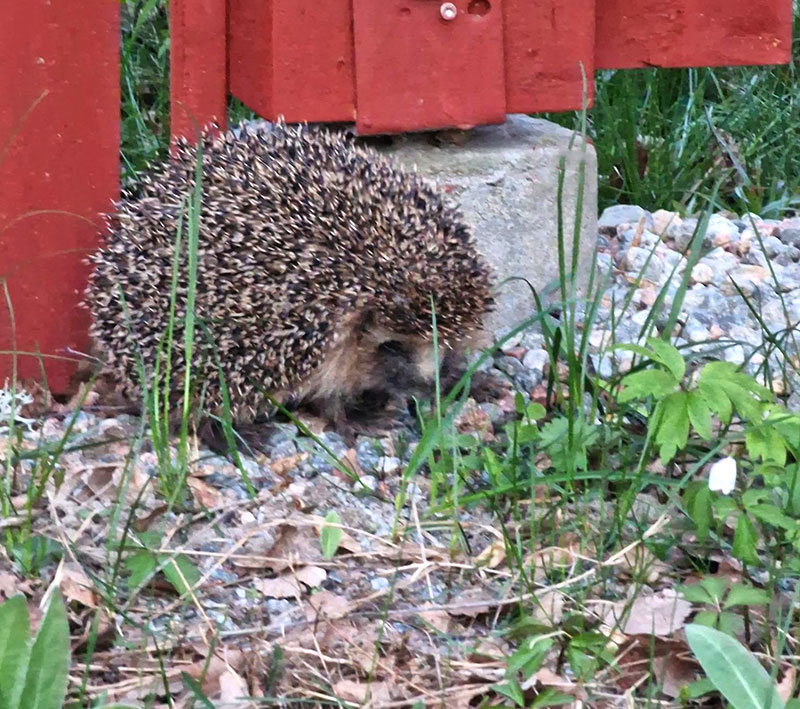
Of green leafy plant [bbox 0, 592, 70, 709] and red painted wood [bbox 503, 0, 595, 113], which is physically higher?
red painted wood [bbox 503, 0, 595, 113]

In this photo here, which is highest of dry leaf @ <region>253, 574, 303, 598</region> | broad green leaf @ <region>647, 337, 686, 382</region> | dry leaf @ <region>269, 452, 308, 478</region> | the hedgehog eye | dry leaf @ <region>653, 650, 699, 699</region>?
broad green leaf @ <region>647, 337, 686, 382</region>

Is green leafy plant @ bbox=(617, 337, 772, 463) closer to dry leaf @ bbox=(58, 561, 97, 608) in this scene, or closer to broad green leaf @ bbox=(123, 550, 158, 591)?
broad green leaf @ bbox=(123, 550, 158, 591)

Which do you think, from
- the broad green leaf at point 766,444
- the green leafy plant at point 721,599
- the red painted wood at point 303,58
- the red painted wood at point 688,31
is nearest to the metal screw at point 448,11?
the red painted wood at point 303,58

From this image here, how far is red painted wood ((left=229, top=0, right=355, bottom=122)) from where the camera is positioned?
4270 mm

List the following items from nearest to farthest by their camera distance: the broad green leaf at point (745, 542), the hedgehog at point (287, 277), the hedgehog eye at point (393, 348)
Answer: the broad green leaf at point (745, 542) → the hedgehog at point (287, 277) → the hedgehog eye at point (393, 348)

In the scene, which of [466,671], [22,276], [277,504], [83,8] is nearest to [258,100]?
[83,8]

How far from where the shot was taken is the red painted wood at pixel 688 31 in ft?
15.3

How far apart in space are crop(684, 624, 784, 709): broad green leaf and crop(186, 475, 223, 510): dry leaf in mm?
1415

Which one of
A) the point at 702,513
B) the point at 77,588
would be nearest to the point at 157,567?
the point at 77,588

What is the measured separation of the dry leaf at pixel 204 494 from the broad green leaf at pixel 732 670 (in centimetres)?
141

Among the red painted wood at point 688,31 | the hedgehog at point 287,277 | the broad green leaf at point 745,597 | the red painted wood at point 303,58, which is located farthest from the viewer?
the red painted wood at point 688,31

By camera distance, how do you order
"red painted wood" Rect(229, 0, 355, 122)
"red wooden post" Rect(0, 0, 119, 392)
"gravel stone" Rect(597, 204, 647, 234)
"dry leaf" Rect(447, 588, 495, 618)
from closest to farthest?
"dry leaf" Rect(447, 588, 495, 618) < "red wooden post" Rect(0, 0, 119, 392) < "red painted wood" Rect(229, 0, 355, 122) < "gravel stone" Rect(597, 204, 647, 234)

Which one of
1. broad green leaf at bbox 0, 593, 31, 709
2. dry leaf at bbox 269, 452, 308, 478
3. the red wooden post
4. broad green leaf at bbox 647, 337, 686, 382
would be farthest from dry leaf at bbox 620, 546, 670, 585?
the red wooden post

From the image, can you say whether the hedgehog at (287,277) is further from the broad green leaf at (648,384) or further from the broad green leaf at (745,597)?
the broad green leaf at (745,597)
